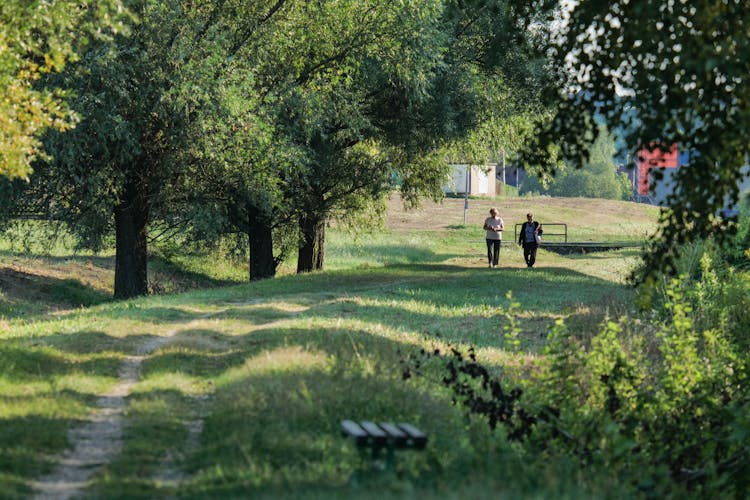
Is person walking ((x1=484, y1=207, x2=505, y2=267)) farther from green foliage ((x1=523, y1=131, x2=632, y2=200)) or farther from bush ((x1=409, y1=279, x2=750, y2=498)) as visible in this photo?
green foliage ((x1=523, y1=131, x2=632, y2=200))

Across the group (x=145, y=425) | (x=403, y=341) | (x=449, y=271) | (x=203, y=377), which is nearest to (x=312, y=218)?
(x=449, y=271)

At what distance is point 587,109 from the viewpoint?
394 inches

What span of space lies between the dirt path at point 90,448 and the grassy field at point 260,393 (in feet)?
0.10

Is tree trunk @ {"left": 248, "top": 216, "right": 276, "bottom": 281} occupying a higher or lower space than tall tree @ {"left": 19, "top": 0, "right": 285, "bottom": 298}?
lower

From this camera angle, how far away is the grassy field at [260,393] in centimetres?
799

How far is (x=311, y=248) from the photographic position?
35.4 metres

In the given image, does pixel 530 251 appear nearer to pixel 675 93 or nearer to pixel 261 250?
pixel 261 250

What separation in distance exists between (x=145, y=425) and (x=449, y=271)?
85.4 ft

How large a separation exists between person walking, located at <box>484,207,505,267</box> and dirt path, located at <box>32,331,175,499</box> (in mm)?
23288

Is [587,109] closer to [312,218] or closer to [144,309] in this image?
[144,309]

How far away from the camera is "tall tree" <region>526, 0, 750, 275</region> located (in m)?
8.54

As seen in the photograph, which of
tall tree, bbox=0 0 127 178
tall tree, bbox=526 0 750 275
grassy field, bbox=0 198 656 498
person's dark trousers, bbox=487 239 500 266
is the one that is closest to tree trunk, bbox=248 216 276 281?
grassy field, bbox=0 198 656 498

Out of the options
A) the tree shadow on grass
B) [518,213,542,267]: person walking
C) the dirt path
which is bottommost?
the tree shadow on grass

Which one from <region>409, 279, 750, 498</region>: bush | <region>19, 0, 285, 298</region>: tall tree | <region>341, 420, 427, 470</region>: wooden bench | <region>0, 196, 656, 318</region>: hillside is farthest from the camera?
<region>0, 196, 656, 318</region>: hillside
